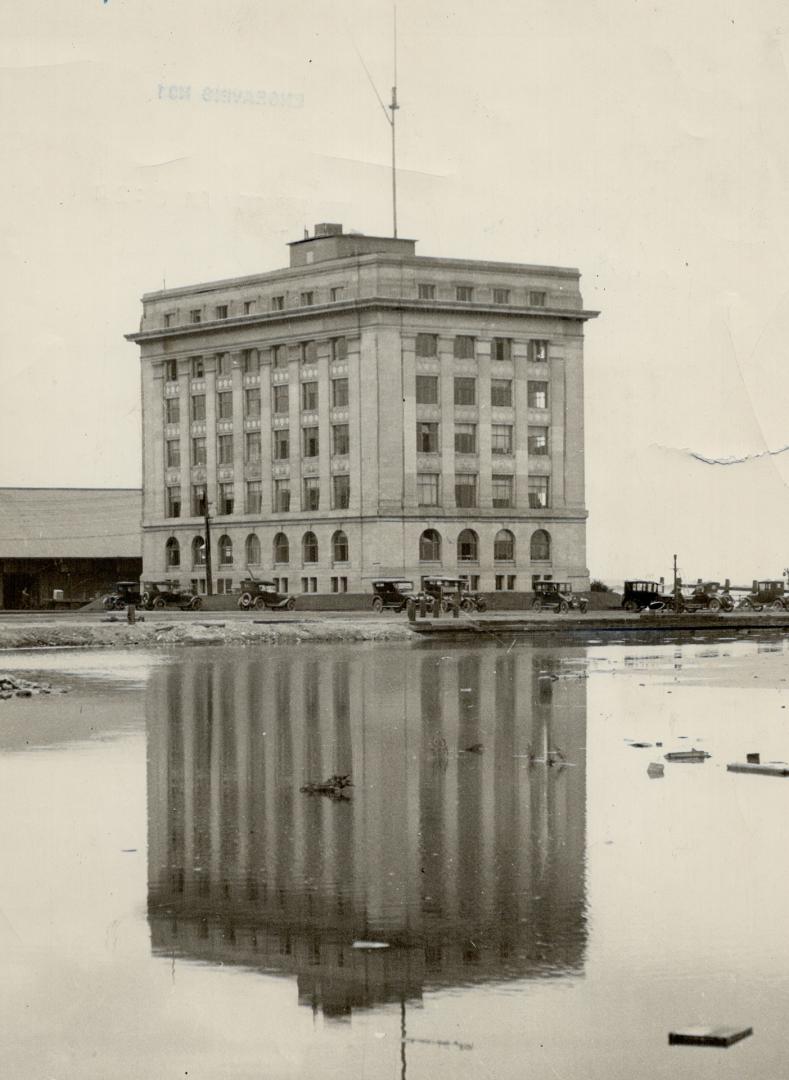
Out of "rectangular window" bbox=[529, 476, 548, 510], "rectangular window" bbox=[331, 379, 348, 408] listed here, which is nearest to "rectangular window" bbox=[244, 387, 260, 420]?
"rectangular window" bbox=[331, 379, 348, 408]

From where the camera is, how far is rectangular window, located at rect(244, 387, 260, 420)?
11306cm

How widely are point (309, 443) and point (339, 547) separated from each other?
7.38m

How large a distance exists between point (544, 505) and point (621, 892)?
99285 millimetres

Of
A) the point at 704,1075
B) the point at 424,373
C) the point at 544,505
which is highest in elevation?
the point at 424,373

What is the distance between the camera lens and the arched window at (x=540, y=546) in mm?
109188

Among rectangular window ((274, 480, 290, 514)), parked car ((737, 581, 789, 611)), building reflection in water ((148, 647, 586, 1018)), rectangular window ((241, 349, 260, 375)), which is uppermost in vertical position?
rectangular window ((241, 349, 260, 375))

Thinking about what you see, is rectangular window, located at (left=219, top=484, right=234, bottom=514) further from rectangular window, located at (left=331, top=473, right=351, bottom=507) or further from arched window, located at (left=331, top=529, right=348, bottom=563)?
arched window, located at (left=331, top=529, right=348, bottom=563)

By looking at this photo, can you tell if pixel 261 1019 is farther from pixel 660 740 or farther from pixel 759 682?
pixel 759 682

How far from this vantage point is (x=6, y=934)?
1038cm

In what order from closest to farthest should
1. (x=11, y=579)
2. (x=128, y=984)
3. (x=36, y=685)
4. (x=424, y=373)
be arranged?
(x=128, y=984) < (x=36, y=685) < (x=424, y=373) < (x=11, y=579)

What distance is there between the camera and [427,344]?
107 m

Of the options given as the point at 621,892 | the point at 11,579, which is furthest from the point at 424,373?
the point at 621,892

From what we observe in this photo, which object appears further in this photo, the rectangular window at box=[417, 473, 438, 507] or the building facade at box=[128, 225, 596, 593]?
the rectangular window at box=[417, 473, 438, 507]

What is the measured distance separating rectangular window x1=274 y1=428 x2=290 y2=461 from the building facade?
0.09 metres
